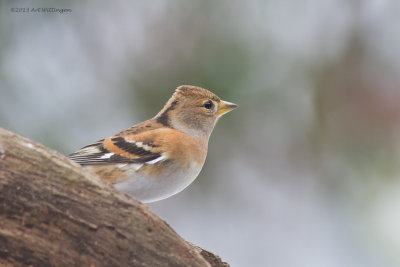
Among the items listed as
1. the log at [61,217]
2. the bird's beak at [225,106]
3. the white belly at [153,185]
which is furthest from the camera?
the bird's beak at [225,106]

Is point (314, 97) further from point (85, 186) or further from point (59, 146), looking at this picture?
point (85, 186)

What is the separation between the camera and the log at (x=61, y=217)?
5.37 feet

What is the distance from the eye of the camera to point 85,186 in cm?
171

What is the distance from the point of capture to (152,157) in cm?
241

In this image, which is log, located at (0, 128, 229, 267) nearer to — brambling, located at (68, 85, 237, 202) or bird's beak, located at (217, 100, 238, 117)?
brambling, located at (68, 85, 237, 202)

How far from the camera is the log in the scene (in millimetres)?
1637

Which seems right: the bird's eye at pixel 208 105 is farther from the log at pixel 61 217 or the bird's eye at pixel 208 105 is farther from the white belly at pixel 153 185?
the log at pixel 61 217

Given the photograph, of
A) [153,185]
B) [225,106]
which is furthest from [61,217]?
[225,106]

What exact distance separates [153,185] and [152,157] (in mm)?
149

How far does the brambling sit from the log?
54cm

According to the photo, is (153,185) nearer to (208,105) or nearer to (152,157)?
(152,157)

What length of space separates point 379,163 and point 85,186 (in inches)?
73.6

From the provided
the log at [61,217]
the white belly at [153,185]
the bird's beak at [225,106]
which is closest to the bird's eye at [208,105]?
the bird's beak at [225,106]

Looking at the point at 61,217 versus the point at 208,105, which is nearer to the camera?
the point at 61,217
